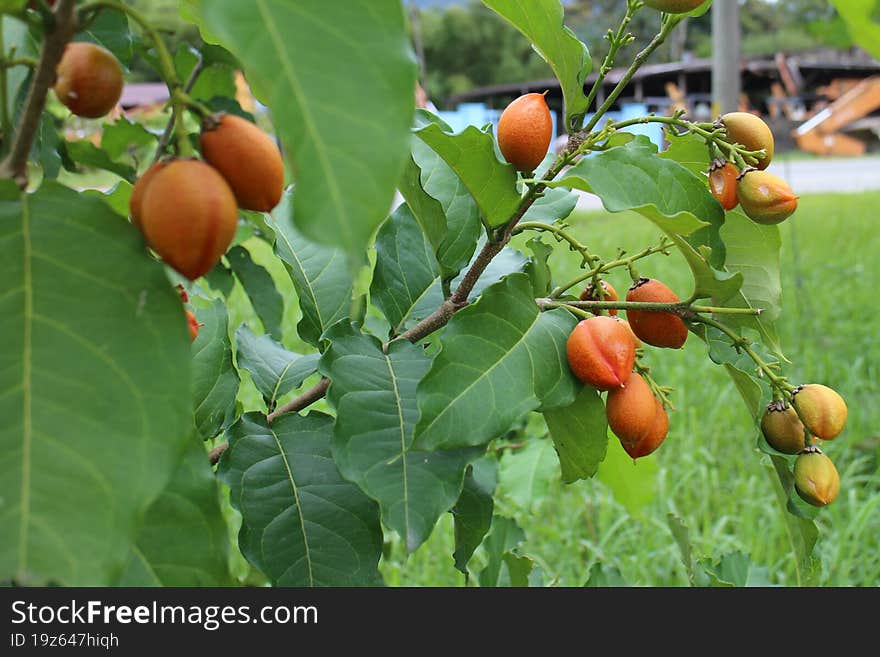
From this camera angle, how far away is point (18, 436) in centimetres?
40

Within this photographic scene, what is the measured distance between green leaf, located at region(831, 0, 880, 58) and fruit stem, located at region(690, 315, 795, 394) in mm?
243

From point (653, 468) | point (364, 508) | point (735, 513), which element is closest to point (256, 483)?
point (364, 508)

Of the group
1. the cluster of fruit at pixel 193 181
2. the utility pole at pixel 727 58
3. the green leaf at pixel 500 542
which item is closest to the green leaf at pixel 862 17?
the cluster of fruit at pixel 193 181

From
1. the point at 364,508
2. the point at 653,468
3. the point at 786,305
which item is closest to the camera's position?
the point at 364,508

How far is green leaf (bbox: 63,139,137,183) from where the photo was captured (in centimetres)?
128

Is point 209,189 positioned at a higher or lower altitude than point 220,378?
higher

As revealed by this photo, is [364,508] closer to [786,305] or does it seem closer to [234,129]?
[234,129]

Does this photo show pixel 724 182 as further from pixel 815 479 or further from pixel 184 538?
pixel 184 538

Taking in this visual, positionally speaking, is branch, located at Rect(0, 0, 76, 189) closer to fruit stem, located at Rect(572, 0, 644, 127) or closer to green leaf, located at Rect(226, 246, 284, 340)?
fruit stem, located at Rect(572, 0, 644, 127)

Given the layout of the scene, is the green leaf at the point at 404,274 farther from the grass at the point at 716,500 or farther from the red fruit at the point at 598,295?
the grass at the point at 716,500

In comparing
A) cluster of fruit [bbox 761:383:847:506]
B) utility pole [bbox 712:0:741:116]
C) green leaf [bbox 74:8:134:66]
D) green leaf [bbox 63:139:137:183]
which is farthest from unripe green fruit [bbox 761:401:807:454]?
utility pole [bbox 712:0:741:116]

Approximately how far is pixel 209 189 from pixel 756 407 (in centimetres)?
53

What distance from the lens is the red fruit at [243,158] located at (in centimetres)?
45

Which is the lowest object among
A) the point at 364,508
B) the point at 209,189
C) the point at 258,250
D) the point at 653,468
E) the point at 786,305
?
the point at 258,250
